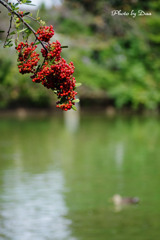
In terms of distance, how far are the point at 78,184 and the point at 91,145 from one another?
605 centimetres

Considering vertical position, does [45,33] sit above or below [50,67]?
above

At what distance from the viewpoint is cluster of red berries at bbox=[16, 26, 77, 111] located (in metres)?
2.88

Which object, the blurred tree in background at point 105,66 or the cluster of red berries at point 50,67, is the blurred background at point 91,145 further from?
the cluster of red berries at point 50,67

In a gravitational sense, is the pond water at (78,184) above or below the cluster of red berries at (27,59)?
above

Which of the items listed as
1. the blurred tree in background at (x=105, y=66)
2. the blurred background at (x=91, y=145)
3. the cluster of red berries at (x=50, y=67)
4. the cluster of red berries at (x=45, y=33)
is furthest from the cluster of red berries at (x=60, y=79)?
the blurred tree in background at (x=105, y=66)

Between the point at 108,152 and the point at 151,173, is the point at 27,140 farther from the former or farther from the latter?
the point at 151,173

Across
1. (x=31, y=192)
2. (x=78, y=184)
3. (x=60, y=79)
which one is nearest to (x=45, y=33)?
(x=60, y=79)

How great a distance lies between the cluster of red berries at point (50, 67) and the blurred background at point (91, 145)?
178 cm

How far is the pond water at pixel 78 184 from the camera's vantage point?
784cm

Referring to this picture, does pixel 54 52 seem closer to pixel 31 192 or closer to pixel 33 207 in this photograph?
pixel 33 207

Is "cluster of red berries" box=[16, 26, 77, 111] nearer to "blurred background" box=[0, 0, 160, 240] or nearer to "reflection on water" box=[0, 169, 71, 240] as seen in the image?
"blurred background" box=[0, 0, 160, 240]

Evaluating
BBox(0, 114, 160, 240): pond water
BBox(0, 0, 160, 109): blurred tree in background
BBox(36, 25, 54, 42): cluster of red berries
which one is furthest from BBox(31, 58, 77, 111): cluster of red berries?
BBox(0, 0, 160, 109): blurred tree in background

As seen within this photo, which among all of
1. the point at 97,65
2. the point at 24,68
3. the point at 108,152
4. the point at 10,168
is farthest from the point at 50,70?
the point at 97,65

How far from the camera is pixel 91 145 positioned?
17281 mm
